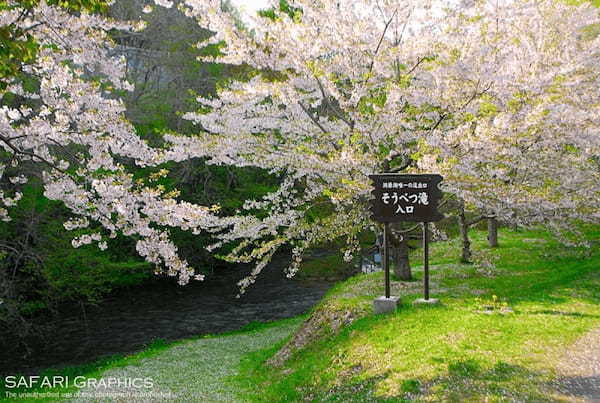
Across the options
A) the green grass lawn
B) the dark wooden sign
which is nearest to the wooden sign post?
the dark wooden sign

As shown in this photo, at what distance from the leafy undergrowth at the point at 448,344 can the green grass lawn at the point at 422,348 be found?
0.03m

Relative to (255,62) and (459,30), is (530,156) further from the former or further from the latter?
(255,62)

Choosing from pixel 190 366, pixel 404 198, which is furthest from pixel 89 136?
pixel 190 366

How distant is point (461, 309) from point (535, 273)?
5.28m

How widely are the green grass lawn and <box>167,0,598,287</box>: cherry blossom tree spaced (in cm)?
204

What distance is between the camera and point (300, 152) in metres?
11.8

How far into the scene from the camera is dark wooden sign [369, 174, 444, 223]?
10.4 metres

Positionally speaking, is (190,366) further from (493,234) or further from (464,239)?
(493,234)

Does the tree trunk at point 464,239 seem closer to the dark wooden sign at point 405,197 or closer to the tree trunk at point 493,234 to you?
the tree trunk at point 493,234

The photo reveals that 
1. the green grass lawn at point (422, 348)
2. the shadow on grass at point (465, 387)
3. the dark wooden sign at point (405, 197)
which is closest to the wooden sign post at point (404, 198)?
the dark wooden sign at point (405, 197)

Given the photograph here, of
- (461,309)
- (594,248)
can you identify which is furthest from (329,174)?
(594,248)

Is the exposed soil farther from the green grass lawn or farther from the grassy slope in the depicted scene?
the grassy slope

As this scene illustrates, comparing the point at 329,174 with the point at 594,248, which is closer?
the point at 329,174

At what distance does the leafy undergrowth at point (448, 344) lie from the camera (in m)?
6.88
